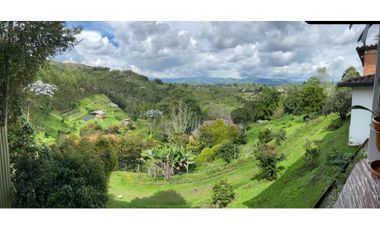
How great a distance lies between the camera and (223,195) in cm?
487

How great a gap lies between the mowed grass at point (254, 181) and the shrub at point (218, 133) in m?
0.19

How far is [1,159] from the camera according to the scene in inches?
186

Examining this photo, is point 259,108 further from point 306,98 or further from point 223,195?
point 223,195

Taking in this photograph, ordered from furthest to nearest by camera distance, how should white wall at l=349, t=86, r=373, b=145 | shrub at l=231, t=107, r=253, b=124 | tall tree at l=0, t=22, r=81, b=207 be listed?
shrub at l=231, t=107, r=253, b=124 → white wall at l=349, t=86, r=373, b=145 → tall tree at l=0, t=22, r=81, b=207

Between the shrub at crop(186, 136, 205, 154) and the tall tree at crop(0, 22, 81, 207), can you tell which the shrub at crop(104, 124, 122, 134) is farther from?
the tall tree at crop(0, 22, 81, 207)

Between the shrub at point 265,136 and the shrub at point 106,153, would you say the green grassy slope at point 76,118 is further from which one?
the shrub at point 265,136

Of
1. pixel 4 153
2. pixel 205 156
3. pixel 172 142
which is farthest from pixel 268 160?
pixel 4 153

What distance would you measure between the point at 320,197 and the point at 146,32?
299cm

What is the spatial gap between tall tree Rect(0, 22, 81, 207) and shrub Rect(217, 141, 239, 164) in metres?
2.32

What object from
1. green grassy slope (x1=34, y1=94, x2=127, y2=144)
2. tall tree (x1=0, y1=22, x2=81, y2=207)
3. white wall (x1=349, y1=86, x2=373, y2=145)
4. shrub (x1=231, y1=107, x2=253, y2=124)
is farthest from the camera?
shrub (x1=231, y1=107, x2=253, y2=124)

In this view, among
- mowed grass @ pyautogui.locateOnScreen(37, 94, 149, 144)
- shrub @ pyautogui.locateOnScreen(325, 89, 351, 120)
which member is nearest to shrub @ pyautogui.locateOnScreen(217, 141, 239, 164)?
mowed grass @ pyautogui.locateOnScreen(37, 94, 149, 144)

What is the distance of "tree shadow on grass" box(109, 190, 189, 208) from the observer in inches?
194
